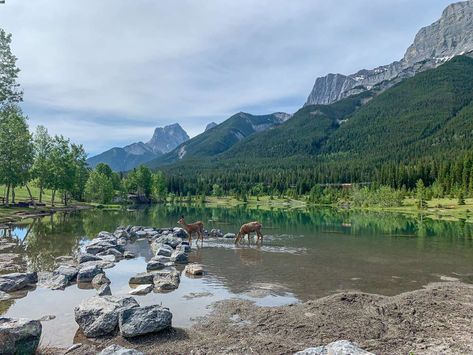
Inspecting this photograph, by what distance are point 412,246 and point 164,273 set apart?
25799mm

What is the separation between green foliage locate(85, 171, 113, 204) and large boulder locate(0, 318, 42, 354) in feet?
365

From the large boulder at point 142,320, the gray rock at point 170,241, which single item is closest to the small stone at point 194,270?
the large boulder at point 142,320

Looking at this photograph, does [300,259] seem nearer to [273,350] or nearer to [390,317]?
[390,317]

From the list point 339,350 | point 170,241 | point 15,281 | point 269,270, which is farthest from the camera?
point 170,241

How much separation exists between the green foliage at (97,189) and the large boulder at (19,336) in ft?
365

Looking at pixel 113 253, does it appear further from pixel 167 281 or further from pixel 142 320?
pixel 142 320

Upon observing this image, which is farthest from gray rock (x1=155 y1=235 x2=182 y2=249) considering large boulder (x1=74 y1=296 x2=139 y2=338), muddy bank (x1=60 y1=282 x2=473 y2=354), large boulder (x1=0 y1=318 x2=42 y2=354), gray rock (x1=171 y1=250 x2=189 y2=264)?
large boulder (x1=0 y1=318 x2=42 y2=354)

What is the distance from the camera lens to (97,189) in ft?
385

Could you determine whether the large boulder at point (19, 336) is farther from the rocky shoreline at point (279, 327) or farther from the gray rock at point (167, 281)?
the gray rock at point (167, 281)

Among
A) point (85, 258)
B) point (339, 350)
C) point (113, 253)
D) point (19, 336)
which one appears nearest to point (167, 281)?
point (85, 258)

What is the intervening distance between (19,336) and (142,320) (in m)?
3.79

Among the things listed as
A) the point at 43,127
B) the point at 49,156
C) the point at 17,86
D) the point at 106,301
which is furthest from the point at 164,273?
the point at 43,127

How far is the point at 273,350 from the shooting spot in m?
11.7

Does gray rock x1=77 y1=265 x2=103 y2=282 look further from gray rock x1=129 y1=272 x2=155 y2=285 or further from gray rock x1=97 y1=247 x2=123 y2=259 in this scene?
gray rock x1=97 y1=247 x2=123 y2=259
